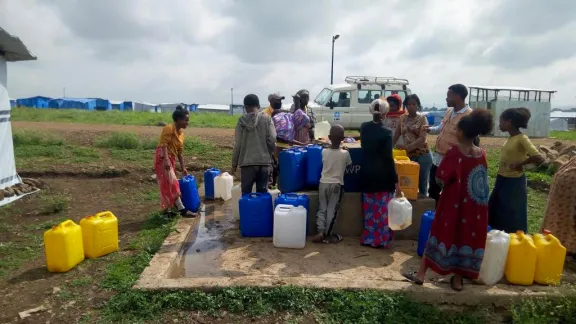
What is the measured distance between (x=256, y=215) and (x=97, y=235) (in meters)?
1.81

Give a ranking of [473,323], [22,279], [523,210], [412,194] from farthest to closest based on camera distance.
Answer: [412,194] < [523,210] < [22,279] < [473,323]

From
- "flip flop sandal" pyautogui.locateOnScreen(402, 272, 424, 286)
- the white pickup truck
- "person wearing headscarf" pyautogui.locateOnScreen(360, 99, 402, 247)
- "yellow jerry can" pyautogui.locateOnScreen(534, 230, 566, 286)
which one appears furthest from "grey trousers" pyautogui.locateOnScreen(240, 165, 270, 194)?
the white pickup truck

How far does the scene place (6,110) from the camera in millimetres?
8156

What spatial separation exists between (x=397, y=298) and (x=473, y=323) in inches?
25.0

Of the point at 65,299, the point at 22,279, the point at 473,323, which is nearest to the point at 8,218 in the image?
the point at 22,279

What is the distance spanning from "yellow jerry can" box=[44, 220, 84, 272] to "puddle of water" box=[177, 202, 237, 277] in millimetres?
1105

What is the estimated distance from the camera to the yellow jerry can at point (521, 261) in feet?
12.6

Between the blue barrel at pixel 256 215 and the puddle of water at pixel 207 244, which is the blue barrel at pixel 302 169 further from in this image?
the puddle of water at pixel 207 244

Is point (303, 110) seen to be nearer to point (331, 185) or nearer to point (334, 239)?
point (331, 185)

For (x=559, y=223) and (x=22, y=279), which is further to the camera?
(x=559, y=223)

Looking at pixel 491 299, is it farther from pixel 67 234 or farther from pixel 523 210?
pixel 67 234

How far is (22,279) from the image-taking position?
414 centimetres

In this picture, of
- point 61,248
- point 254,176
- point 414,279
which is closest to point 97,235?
point 61,248

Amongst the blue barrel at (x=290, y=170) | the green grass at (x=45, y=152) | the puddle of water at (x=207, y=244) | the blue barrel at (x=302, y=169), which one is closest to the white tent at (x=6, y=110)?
the green grass at (x=45, y=152)
